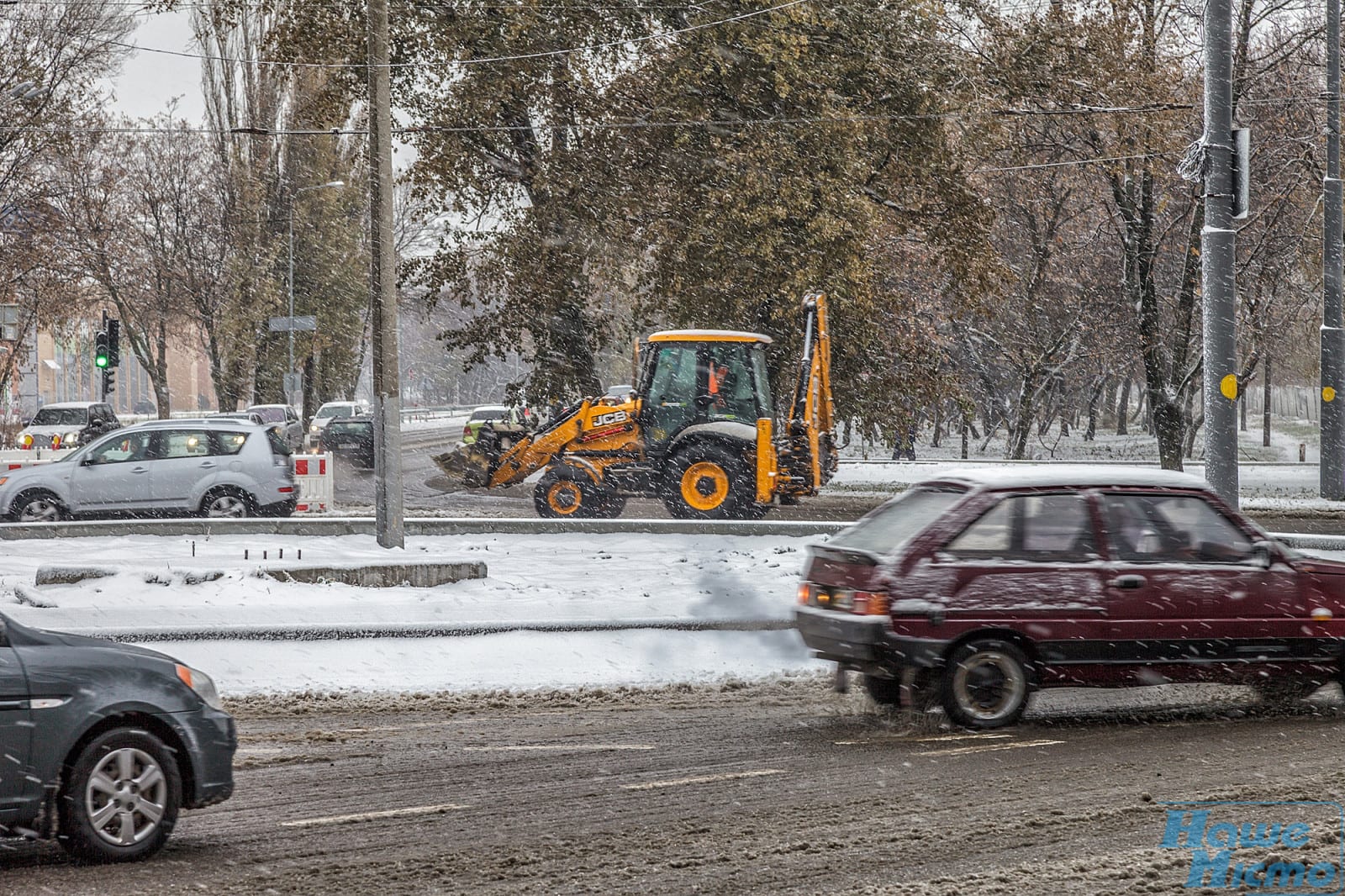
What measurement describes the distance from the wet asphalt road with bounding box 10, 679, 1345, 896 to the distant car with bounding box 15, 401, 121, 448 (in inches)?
1232

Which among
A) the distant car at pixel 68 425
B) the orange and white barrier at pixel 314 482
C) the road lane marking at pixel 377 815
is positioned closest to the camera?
the road lane marking at pixel 377 815

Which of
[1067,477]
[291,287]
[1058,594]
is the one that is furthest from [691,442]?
[291,287]

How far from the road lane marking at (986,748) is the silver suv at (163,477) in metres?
15.0

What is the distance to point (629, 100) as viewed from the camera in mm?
27422

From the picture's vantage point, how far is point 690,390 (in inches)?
867

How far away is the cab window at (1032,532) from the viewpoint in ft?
28.2

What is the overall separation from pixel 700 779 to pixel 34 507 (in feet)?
52.2

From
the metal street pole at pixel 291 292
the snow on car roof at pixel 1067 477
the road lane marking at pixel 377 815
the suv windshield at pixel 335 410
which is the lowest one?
the road lane marking at pixel 377 815

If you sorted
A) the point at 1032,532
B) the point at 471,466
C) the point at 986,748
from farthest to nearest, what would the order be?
1. the point at 471,466
2. the point at 1032,532
3. the point at 986,748

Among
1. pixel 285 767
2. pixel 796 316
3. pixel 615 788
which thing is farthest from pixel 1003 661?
pixel 796 316

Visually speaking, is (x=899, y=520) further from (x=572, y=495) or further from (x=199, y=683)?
(x=572, y=495)

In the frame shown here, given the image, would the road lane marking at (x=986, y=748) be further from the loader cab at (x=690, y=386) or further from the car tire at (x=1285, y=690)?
the loader cab at (x=690, y=386)

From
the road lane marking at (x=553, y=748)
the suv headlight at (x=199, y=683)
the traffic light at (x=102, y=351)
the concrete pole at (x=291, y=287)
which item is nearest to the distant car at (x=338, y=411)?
the concrete pole at (x=291, y=287)

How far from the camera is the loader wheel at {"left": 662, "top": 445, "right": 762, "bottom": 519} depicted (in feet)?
70.5
